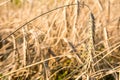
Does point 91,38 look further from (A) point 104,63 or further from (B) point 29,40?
(B) point 29,40

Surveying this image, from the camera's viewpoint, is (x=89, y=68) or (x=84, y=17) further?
(x=84, y=17)

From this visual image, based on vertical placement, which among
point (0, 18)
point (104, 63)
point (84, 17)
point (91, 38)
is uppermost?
point (0, 18)

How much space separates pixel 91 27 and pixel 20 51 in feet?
2.72

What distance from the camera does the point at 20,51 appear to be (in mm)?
2029

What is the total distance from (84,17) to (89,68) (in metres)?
1.00

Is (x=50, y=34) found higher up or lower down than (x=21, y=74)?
higher up

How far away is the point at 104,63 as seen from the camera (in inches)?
72.7

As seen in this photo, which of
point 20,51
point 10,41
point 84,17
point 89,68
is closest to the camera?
point 89,68

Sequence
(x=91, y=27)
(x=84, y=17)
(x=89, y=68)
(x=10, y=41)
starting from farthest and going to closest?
1. (x=84, y=17)
2. (x=10, y=41)
3. (x=89, y=68)
4. (x=91, y=27)

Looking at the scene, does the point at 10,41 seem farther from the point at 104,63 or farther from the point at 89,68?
the point at 89,68

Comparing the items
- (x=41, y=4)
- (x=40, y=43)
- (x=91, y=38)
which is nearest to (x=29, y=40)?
(x=40, y=43)

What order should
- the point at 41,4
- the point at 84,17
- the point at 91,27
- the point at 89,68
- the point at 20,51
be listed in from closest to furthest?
the point at 91,27, the point at 89,68, the point at 20,51, the point at 84,17, the point at 41,4

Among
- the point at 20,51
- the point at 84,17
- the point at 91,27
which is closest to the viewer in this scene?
the point at 91,27

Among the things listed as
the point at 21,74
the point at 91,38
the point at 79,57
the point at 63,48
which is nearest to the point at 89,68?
the point at 91,38
